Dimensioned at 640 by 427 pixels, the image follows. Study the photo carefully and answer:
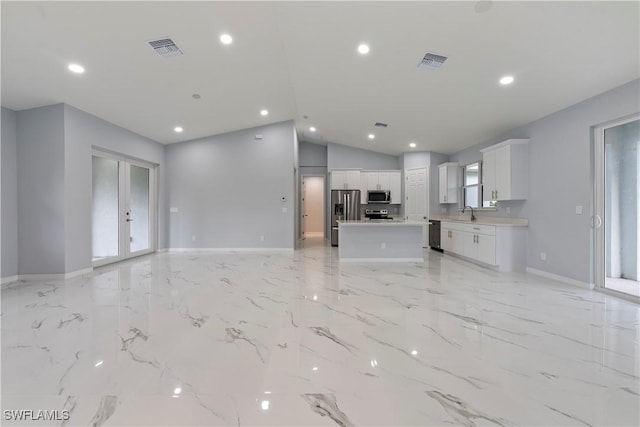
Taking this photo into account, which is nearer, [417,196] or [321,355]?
[321,355]

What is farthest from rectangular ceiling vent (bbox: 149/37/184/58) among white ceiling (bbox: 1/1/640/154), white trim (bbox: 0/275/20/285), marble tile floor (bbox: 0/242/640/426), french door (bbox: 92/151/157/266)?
white trim (bbox: 0/275/20/285)

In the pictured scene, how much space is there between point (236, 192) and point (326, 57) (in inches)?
172

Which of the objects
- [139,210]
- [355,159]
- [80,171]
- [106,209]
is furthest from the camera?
[355,159]

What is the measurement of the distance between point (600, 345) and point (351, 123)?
5.56 m

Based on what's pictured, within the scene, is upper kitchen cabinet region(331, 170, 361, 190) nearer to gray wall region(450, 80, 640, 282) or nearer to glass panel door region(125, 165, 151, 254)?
gray wall region(450, 80, 640, 282)

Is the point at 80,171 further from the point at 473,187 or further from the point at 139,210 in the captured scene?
the point at 473,187

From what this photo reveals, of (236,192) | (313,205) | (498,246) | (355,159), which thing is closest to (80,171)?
(236,192)

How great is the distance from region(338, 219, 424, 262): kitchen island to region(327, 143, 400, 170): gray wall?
10.9ft

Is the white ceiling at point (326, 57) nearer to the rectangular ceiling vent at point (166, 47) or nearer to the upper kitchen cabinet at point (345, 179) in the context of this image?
the rectangular ceiling vent at point (166, 47)

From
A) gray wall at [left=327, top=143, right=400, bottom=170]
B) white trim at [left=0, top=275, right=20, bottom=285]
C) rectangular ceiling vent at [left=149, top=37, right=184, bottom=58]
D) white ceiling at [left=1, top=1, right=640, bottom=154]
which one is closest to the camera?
white ceiling at [left=1, top=1, right=640, bottom=154]

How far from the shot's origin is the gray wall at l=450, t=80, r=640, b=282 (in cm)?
366

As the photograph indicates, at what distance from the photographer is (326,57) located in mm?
3855

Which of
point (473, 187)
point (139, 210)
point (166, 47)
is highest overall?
point (166, 47)

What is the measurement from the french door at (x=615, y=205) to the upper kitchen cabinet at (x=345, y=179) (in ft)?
17.7
